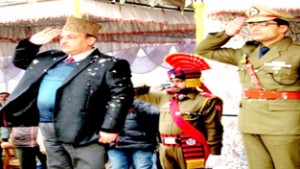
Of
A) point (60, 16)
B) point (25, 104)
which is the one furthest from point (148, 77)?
point (25, 104)

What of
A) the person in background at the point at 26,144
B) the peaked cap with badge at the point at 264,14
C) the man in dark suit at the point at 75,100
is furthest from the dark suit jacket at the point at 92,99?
the person in background at the point at 26,144

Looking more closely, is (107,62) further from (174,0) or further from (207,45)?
(174,0)

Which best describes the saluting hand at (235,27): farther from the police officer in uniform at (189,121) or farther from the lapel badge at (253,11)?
the police officer in uniform at (189,121)

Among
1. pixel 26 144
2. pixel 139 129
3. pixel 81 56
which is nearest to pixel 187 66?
pixel 81 56

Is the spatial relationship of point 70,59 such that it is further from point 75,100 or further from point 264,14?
point 264,14

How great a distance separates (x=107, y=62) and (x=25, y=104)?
0.69m

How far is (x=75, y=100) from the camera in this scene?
4.00 metres

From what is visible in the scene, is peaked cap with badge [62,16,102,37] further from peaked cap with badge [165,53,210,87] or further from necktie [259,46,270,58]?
necktie [259,46,270,58]

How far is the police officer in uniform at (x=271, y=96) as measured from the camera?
3.70 m

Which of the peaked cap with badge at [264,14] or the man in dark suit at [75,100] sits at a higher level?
the peaked cap with badge at [264,14]

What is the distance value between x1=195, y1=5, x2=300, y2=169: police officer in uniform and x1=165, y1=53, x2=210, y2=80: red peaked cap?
0.91m

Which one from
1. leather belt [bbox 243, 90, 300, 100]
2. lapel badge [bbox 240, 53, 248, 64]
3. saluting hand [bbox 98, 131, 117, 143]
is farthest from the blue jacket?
leather belt [bbox 243, 90, 300, 100]

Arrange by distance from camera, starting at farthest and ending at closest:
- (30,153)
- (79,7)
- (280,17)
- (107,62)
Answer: (30,153) → (79,7) → (107,62) → (280,17)

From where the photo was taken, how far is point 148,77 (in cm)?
989
